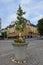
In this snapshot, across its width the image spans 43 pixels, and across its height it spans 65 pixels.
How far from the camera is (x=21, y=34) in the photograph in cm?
1009

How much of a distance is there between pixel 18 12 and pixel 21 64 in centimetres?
283

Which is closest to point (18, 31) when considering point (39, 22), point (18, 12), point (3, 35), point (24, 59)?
point (18, 12)

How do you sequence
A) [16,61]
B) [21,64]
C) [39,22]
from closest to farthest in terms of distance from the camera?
[21,64] < [16,61] < [39,22]

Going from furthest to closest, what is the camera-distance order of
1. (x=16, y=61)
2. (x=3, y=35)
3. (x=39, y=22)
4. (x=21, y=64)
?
(x=3, y=35)
(x=39, y=22)
(x=16, y=61)
(x=21, y=64)

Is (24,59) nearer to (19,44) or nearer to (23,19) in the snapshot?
(19,44)

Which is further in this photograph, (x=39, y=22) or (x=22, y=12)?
(x=39, y=22)

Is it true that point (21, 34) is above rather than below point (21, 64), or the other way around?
above

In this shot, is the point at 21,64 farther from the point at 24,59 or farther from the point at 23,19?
the point at 23,19

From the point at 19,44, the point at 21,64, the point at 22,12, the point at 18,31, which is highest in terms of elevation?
the point at 22,12

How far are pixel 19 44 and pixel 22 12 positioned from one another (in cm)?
175

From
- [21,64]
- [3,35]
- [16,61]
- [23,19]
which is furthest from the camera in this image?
[3,35]

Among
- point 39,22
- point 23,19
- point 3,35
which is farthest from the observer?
point 3,35

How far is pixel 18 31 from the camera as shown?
993 cm

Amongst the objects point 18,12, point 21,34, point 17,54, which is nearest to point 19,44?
point 17,54
